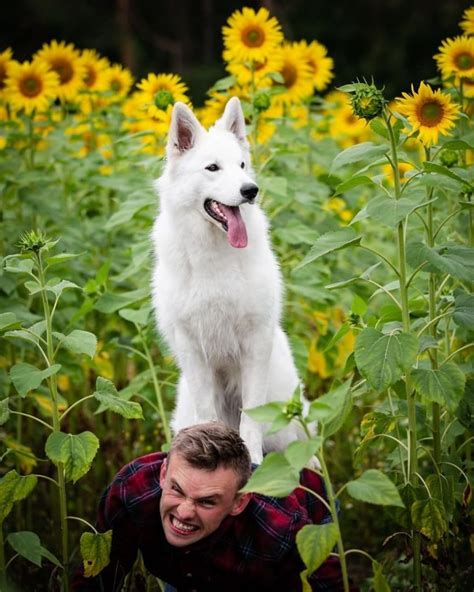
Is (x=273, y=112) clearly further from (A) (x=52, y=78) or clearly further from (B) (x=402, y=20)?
(B) (x=402, y=20)

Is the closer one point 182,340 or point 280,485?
point 280,485

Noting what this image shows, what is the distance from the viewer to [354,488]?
265 centimetres

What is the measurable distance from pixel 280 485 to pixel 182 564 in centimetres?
80

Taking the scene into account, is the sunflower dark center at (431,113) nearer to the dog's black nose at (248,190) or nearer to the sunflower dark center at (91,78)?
the dog's black nose at (248,190)

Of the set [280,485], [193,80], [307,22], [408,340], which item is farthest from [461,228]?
[307,22]

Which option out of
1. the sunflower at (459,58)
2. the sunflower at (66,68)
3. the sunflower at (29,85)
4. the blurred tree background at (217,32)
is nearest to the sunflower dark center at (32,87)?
the sunflower at (29,85)

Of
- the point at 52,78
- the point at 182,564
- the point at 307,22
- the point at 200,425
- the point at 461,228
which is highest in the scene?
the point at 307,22

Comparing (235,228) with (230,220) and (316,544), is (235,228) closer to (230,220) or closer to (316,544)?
(230,220)

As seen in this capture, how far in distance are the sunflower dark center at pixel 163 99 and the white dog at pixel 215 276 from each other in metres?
0.81

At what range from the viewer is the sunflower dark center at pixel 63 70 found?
598cm

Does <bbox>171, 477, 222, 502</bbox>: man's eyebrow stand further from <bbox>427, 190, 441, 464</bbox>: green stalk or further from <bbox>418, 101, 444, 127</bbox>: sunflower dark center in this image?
<bbox>418, 101, 444, 127</bbox>: sunflower dark center

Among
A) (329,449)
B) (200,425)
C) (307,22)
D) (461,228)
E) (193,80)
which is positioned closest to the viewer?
(200,425)

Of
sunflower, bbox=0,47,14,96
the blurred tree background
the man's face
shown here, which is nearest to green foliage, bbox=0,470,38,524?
the man's face

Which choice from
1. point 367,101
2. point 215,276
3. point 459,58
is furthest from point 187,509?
point 459,58
